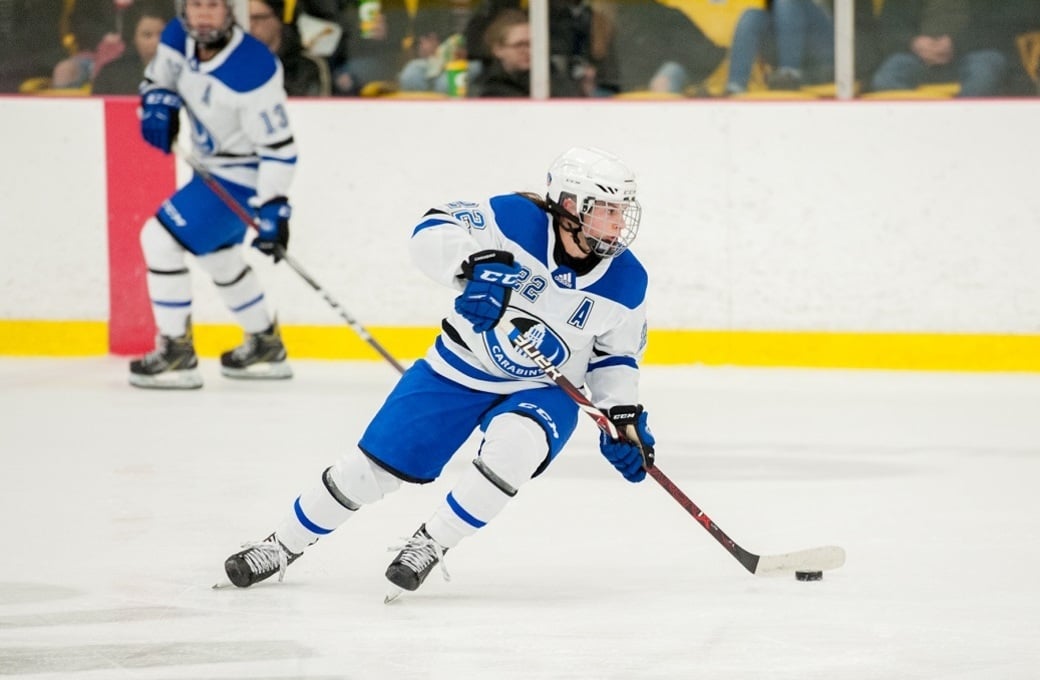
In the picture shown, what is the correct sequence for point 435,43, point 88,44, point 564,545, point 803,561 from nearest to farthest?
point 803,561, point 564,545, point 435,43, point 88,44

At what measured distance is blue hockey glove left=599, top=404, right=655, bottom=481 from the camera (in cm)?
344

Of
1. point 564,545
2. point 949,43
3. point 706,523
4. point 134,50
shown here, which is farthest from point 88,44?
point 706,523

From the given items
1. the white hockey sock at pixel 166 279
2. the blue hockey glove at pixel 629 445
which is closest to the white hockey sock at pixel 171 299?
the white hockey sock at pixel 166 279

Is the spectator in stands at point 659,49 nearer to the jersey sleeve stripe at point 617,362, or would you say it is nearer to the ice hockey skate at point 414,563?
the jersey sleeve stripe at point 617,362

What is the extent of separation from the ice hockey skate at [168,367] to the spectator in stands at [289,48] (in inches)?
49.3

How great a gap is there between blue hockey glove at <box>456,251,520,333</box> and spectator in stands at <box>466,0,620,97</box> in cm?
353

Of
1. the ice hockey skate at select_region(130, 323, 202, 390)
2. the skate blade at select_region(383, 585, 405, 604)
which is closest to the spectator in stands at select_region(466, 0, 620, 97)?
the ice hockey skate at select_region(130, 323, 202, 390)

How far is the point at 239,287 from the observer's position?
6.24 m

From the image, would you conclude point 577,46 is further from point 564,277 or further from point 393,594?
point 393,594

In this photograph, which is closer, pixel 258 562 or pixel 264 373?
pixel 258 562

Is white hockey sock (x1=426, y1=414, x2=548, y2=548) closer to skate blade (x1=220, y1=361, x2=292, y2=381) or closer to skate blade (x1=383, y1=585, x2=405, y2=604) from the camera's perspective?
skate blade (x1=383, y1=585, x2=405, y2=604)

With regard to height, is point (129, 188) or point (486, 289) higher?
point (486, 289)

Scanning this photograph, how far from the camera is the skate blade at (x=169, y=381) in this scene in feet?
20.0

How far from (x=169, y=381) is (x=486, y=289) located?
2.96 meters
